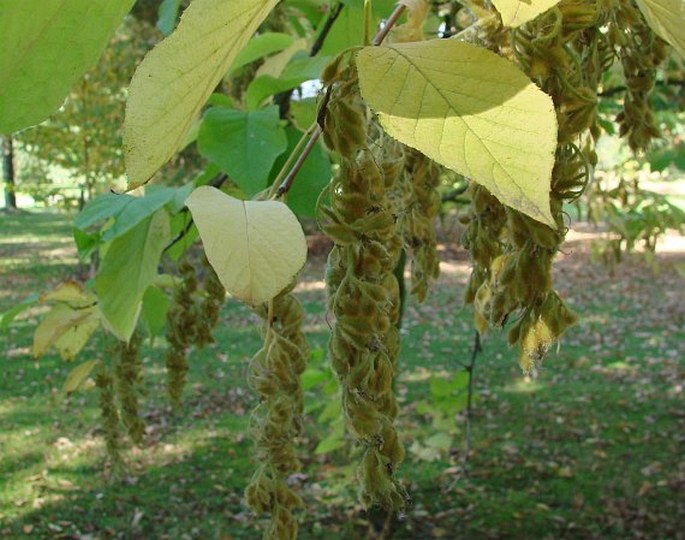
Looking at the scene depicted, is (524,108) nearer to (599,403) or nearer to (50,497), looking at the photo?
(50,497)

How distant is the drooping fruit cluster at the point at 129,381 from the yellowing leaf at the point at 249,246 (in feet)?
3.98

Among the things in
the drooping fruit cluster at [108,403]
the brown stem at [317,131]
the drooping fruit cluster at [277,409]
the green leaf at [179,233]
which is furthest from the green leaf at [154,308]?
the brown stem at [317,131]

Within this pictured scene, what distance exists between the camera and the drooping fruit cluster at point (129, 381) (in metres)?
1.67

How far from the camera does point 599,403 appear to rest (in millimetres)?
5879

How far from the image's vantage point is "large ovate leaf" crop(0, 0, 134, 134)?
448 millimetres

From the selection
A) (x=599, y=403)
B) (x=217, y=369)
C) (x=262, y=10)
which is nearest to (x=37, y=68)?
(x=262, y=10)

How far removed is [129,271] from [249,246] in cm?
75

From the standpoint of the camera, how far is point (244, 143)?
110cm

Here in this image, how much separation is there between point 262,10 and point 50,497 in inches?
177

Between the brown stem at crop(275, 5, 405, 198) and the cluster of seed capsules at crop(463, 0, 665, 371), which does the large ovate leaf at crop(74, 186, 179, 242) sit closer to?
the brown stem at crop(275, 5, 405, 198)

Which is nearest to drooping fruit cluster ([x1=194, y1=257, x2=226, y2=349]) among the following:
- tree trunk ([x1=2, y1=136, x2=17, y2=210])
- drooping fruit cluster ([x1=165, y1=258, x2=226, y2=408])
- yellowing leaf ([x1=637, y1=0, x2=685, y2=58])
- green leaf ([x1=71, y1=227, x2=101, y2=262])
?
drooping fruit cluster ([x1=165, y1=258, x2=226, y2=408])

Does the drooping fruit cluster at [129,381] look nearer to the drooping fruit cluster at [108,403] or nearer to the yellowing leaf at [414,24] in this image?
the drooping fruit cluster at [108,403]

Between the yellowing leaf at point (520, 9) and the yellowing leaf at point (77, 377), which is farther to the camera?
the yellowing leaf at point (77, 377)

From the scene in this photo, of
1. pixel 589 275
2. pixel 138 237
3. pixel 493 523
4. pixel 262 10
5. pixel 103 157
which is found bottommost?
pixel 589 275
